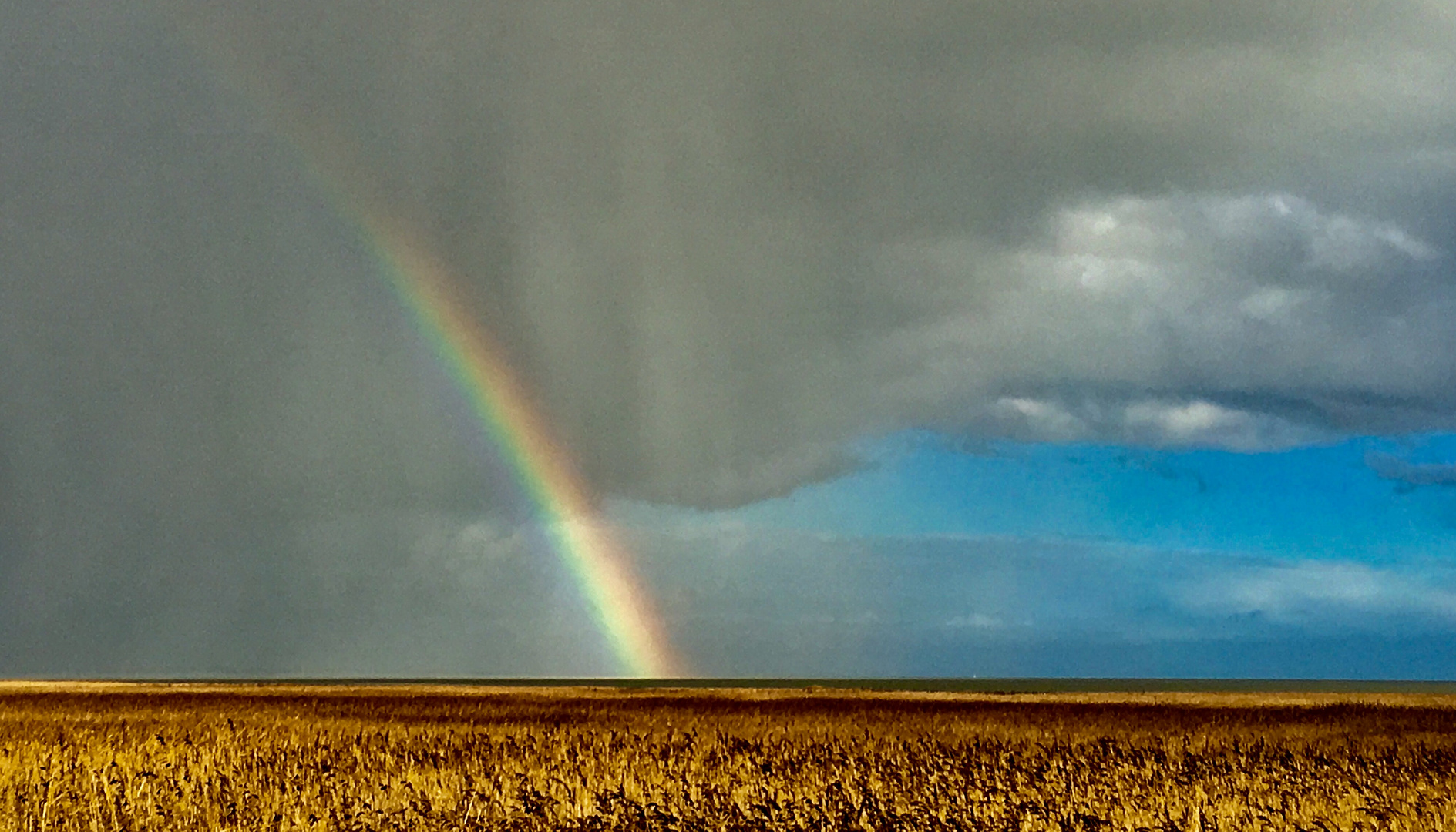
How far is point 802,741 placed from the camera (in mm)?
37094

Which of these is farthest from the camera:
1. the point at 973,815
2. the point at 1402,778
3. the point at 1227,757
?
the point at 1227,757

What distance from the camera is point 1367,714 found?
71.1 meters

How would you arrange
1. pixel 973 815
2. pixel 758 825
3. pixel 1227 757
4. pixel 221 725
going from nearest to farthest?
1. pixel 758 825
2. pixel 973 815
3. pixel 1227 757
4. pixel 221 725

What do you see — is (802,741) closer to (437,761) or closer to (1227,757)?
(1227,757)

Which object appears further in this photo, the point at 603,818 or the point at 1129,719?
the point at 1129,719

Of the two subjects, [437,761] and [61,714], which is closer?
[437,761]

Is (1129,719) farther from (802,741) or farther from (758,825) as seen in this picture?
(758,825)

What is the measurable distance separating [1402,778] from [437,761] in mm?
17808

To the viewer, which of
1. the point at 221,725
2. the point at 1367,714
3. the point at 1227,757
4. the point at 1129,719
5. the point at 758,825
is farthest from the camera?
the point at 1367,714

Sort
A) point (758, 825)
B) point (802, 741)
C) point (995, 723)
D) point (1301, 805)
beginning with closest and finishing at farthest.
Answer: point (758, 825)
point (1301, 805)
point (802, 741)
point (995, 723)

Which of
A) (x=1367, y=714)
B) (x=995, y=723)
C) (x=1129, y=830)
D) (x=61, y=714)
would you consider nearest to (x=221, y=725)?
(x=61, y=714)

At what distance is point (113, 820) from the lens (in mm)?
19484

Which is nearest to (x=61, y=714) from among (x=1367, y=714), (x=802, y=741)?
(x=802, y=741)

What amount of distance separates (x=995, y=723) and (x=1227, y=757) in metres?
22.8
